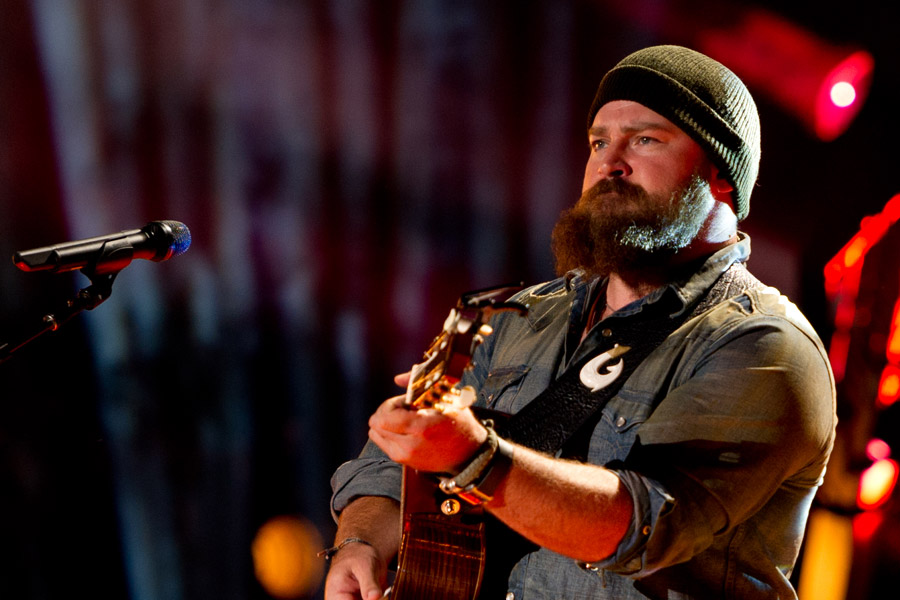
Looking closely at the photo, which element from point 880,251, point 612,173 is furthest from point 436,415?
point 880,251

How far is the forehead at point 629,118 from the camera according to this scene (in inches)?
84.0

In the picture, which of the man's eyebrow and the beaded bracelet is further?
the man's eyebrow

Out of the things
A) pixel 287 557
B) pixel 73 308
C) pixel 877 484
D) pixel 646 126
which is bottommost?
pixel 877 484

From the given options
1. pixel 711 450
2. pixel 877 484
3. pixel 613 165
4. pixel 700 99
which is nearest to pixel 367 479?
pixel 711 450

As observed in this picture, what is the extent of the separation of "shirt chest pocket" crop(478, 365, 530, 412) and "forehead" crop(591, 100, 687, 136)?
0.81m

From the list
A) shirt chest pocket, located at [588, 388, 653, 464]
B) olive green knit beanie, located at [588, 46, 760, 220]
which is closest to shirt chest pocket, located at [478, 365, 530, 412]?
shirt chest pocket, located at [588, 388, 653, 464]

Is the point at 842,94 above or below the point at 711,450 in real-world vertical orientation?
above

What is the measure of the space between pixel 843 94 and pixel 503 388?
282 cm

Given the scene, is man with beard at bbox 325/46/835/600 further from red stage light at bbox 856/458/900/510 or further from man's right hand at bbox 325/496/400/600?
red stage light at bbox 856/458/900/510

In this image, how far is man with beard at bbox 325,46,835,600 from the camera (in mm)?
1401

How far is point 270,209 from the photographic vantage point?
149 inches

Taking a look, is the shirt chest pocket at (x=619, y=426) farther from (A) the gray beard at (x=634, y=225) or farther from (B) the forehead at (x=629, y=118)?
(B) the forehead at (x=629, y=118)

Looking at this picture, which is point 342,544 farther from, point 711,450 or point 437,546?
point 711,450

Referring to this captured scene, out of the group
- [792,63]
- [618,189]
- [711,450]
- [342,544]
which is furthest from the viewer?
[792,63]
